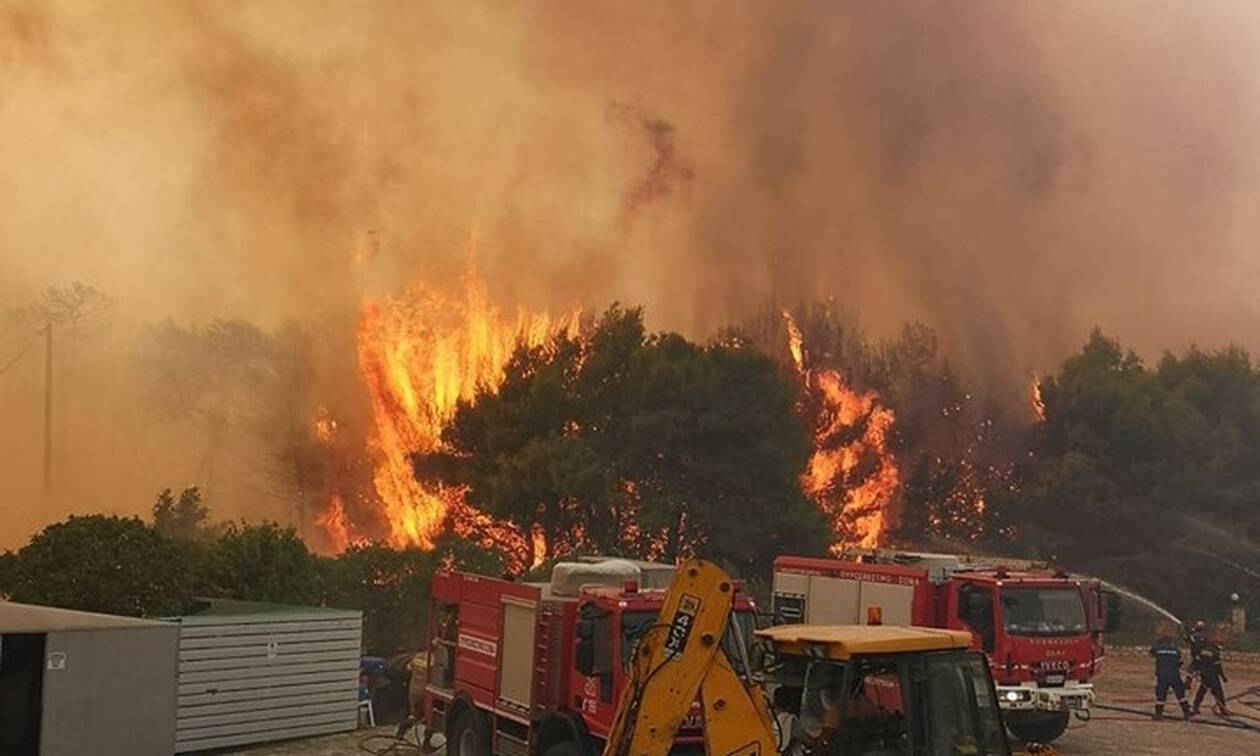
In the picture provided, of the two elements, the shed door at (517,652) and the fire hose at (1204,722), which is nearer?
the shed door at (517,652)

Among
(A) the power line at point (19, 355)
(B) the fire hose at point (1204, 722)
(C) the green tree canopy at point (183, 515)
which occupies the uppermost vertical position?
(A) the power line at point (19, 355)

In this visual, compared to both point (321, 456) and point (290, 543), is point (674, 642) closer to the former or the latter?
point (290, 543)

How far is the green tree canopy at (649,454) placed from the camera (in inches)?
1615

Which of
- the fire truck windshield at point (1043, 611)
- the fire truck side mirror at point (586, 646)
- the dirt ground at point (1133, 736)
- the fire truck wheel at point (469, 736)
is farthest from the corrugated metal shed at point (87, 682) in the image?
the fire truck windshield at point (1043, 611)

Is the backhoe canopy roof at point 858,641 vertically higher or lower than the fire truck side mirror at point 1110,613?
higher

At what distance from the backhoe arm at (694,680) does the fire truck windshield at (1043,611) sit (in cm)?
942

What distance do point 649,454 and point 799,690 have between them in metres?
32.3

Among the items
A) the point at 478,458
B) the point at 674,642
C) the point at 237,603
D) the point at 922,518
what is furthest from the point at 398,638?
the point at 922,518

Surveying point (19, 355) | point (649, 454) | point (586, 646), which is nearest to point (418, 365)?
point (19, 355)

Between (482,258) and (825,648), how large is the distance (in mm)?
51966

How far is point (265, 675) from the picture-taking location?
19297 mm

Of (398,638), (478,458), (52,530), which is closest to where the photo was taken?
(52,530)

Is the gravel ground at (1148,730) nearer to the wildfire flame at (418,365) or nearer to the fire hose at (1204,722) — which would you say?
the fire hose at (1204,722)

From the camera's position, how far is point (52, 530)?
69.6 ft
